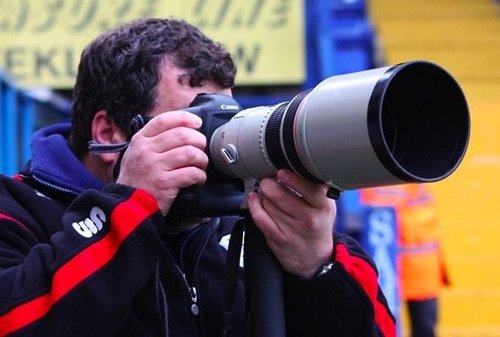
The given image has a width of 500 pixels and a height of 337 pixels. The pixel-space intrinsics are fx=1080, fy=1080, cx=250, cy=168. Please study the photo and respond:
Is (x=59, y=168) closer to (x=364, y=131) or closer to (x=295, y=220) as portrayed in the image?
(x=295, y=220)

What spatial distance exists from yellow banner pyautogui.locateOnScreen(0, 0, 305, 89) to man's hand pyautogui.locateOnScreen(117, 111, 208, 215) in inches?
120

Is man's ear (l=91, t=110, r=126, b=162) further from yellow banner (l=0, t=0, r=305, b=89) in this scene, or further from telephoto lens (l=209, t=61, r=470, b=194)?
yellow banner (l=0, t=0, r=305, b=89)

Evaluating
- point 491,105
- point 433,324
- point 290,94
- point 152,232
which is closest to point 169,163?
point 152,232

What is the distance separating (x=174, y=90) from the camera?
→ 178 centimetres

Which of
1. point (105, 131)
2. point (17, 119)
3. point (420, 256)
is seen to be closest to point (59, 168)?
point (105, 131)

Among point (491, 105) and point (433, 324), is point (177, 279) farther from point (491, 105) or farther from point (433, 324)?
point (491, 105)

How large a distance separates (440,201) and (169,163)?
7.62 m

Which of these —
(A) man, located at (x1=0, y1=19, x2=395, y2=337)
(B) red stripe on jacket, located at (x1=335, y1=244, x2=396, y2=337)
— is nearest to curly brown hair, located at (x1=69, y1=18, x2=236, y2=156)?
(A) man, located at (x1=0, y1=19, x2=395, y2=337)

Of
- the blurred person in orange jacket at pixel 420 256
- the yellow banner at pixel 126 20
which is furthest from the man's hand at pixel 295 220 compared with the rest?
the blurred person in orange jacket at pixel 420 256

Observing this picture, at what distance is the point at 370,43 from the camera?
4.97 meters

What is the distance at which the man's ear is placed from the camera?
1800mm

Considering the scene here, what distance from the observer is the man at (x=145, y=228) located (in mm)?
1522

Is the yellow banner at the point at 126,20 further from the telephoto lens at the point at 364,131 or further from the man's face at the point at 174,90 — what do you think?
the telephoto lens at the point at 364,131

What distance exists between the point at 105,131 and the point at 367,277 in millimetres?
509
